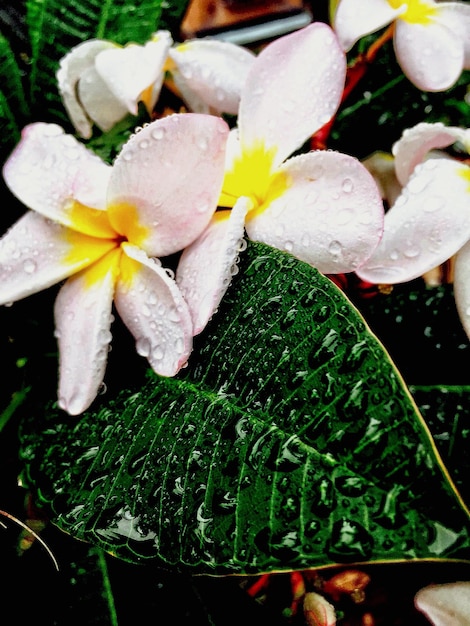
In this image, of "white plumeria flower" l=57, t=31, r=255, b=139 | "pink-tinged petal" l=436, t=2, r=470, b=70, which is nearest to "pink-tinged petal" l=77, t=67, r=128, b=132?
"white plumeria flower" l=57, t=31, r=255, b=139

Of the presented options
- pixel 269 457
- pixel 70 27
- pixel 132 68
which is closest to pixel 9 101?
pixel 70 27

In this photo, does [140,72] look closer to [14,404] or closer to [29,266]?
[29,266]

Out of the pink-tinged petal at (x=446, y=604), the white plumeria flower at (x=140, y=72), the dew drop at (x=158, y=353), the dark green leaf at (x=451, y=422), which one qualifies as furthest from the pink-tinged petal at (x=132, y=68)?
the pink-tinged petal at (x=446, y=604)

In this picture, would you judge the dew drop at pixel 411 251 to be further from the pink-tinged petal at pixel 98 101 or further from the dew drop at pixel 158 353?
the pink-tinged petal at pixel 98 101

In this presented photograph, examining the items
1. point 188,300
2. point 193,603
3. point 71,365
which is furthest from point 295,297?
point 193,603

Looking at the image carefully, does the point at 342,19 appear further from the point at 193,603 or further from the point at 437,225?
the point at 193,603

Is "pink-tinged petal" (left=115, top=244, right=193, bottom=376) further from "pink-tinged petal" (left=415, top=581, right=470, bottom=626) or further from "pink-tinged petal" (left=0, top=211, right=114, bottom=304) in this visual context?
"pink-tinged petal" (left=415, top=581, right=470, bottom=626)
